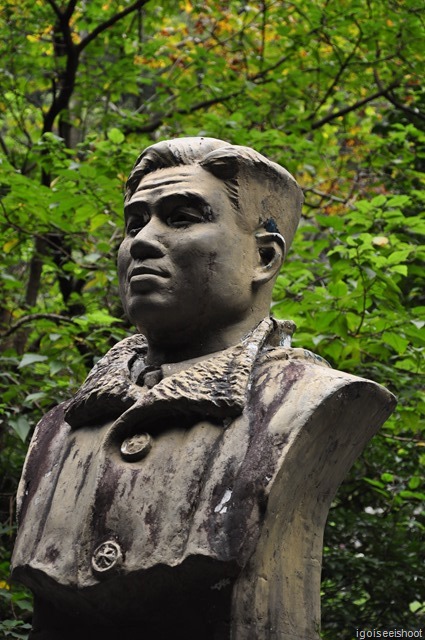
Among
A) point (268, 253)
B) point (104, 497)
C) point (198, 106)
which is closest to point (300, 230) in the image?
point (198, 106)

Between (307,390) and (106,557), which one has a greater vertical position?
(307,390)

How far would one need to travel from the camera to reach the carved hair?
3941mm

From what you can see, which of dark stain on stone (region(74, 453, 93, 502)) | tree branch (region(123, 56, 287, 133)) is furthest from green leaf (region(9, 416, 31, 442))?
tree branch (region(123, 56, 287, 133))

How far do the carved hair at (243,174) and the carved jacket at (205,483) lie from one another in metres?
0.43

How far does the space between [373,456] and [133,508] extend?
13.2ft

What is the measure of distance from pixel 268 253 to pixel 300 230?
2.76 meters

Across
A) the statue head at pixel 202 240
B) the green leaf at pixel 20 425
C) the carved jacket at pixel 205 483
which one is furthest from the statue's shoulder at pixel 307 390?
the green leaf at pixel 20 425

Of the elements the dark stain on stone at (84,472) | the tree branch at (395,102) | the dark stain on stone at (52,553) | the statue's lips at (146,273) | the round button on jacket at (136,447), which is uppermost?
the tree branch at (395,102)

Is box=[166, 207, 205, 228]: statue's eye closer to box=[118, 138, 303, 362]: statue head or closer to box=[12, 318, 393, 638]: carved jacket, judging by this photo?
box=[118, 138, 303, 362]: statue head

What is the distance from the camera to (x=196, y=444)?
355 centimetres

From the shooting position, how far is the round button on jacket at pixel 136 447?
3609 millimetres

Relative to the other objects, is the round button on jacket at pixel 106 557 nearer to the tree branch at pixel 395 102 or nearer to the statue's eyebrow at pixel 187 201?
the statue's eyebrow at pixel 187 201

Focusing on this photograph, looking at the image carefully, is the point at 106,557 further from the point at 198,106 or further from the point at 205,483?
the point at 198,106

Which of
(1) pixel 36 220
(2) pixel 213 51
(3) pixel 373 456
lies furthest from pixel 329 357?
(2) pixel 213 51
